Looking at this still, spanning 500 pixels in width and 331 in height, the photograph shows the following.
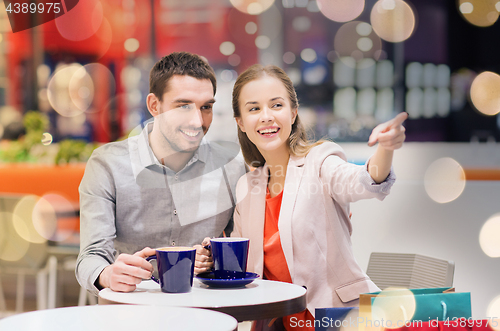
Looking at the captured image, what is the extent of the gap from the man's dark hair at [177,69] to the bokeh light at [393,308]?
102 cm

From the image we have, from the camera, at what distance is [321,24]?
6.89 m

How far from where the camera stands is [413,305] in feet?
3.28

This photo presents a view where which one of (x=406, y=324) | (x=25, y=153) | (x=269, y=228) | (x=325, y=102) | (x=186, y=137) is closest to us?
(x=406, y=324)

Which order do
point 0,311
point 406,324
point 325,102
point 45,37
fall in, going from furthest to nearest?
point 45,37
point 325,102
point 0,311
point 406,324

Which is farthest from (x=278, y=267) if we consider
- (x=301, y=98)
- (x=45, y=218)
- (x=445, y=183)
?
(x=301, y=98)

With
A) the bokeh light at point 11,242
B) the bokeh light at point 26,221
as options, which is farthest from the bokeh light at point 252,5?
the bokeh light at point 11,242

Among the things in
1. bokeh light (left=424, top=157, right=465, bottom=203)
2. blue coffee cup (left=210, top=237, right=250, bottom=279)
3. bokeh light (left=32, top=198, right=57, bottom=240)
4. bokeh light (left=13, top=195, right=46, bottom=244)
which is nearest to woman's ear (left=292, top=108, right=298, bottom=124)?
blue coffee cup (left=210, top=237, right=250, bottom=279)

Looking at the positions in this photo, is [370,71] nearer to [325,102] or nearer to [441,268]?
[325,102]

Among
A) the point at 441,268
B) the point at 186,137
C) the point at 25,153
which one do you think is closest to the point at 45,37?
the point at 25,153

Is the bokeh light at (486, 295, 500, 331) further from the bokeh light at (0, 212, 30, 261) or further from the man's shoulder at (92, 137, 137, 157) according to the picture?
the bokeh light at (0, 212, 30, 261)

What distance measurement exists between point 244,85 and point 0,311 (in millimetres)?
2746

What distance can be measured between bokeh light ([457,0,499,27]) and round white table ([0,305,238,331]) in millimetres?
7074

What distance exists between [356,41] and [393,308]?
21.2 feet

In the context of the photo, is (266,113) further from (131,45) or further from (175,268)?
(131,45)
